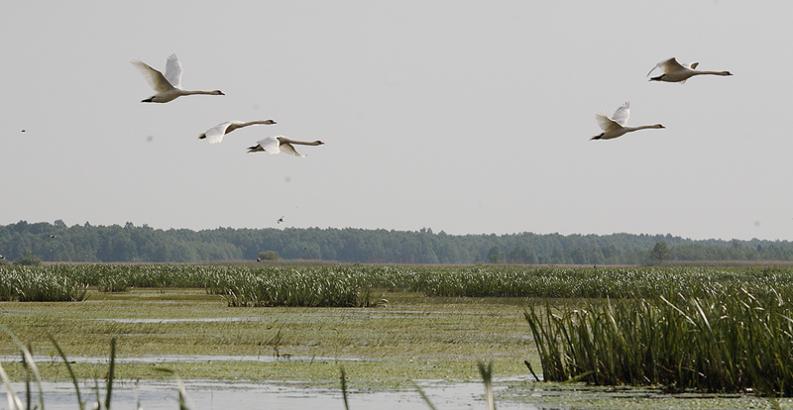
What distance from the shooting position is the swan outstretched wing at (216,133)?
13.2 metres

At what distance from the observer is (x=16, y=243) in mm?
167125

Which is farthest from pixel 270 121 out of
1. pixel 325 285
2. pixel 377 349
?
pixel 325 285

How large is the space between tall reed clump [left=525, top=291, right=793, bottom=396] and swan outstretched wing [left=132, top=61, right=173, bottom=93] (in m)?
4.19

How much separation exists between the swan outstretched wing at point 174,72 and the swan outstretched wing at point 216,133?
0.59 meters

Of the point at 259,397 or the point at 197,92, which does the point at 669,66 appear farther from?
the point at 259,397

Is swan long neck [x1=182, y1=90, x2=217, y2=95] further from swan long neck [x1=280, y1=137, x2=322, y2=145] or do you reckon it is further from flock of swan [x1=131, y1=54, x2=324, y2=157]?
swan long neck [x1=280, y1=137, x2=322, y2=145]

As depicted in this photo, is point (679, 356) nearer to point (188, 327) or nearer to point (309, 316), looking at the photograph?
point (188, 327)

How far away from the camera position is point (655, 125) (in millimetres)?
15359

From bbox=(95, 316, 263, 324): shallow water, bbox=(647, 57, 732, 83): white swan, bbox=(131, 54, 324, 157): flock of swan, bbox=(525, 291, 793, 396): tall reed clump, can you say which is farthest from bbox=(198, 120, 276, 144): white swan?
bbox=(95, 316, 263, 324): shallow water

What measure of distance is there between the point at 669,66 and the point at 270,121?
13.7ft

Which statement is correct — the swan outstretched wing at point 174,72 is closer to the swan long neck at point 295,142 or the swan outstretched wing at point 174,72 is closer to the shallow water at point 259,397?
the swan long neck at point 295,142

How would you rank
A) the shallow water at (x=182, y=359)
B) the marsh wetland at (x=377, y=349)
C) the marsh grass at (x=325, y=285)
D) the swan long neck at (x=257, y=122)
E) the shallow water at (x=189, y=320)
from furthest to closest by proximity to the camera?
1. the marsh grass at (x=325, y=285)
2. the shallow water at (x=189, y=320)
3. the shallow water at (x=182, y=359)
4. the swan long neck at (x=257, y=122)
5. the marsh wetland at (x=377, y=349)

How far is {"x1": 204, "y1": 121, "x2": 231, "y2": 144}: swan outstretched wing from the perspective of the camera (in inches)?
520

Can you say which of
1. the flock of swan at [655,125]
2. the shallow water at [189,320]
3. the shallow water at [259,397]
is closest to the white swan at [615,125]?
the flock of swan at [655,125]
